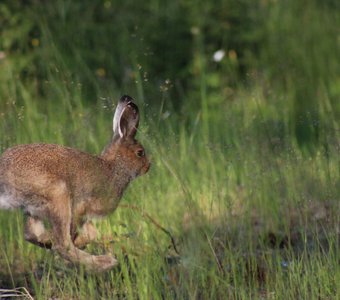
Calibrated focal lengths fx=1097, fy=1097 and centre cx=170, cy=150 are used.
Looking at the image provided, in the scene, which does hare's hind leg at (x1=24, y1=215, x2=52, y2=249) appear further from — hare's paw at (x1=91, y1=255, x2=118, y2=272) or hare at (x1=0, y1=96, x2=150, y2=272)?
hare's paw at (x1=91, y1=255, x2=118, y2=272)

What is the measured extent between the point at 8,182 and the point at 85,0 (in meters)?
5.38

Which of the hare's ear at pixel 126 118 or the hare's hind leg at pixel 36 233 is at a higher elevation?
the hare's ear at pixel 126 118

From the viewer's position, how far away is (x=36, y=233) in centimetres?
587

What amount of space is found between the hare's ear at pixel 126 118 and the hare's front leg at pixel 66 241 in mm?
774

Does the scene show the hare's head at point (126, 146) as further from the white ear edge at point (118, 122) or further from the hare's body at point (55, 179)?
the hare's body at point (55, 179)

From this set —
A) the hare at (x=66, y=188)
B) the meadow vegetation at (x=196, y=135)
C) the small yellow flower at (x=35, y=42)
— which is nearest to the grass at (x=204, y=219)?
the meadow vegetation at (x=196, y=135)

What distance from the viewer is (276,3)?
11.7 m

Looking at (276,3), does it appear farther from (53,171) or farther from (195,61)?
(53,171)

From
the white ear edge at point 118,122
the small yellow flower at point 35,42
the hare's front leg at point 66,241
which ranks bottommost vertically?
the hare's front leg at point 66,241

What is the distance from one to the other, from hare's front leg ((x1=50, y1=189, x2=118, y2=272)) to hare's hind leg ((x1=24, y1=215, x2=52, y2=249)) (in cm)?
18

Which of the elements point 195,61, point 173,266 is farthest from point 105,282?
point 195,61

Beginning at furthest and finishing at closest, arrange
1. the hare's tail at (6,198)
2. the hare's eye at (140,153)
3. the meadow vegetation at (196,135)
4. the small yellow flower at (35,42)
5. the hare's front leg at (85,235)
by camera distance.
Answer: the small yellow flower at (35,42), the hare's eye at (140,153), the hare's front leg at (85,235), the meadow vegetation at (196,135), the hare's tail at (6,198)

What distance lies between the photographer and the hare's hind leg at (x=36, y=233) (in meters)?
5.84

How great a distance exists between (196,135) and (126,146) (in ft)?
6.71
